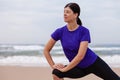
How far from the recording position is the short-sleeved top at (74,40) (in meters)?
3.90

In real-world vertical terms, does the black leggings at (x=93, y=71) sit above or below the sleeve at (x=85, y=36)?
below

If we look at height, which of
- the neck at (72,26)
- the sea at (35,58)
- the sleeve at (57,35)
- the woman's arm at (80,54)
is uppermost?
the neck at (72,26)

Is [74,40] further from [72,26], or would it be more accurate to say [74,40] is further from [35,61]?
[35,61]

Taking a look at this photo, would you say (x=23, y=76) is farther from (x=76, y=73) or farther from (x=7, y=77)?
(x=76, y=73)

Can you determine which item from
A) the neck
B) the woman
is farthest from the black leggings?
the neck

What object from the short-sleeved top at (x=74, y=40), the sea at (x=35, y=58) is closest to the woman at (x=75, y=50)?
the short-sleeved top at (x=74, y=40)

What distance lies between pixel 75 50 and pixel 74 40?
11cm

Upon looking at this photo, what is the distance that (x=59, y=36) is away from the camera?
4047mm

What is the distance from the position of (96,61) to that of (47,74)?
5891mm

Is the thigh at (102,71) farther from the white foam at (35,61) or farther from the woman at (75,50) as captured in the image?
the white foam at (35,61)

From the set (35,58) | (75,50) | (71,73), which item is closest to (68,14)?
(75,50)

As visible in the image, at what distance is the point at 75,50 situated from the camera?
3.90 m

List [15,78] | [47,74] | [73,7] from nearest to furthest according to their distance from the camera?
[73,7], [15,78], [47,74]

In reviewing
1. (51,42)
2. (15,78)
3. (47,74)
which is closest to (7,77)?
(15,78)
